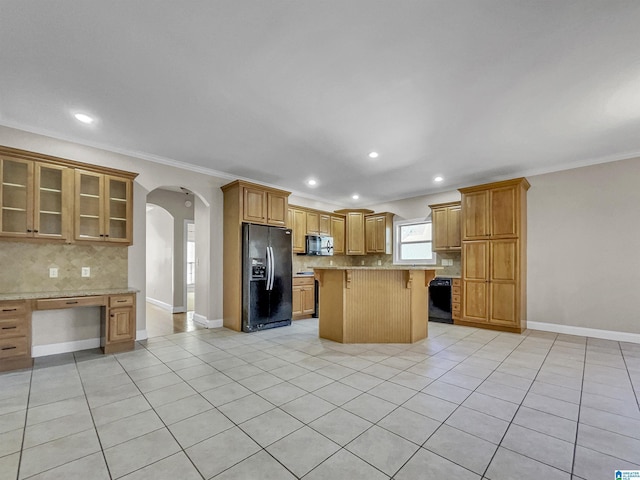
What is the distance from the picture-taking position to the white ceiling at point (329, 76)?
1917 mm

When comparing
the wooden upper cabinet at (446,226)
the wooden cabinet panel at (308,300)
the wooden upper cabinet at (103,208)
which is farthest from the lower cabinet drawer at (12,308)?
the wooden upper cabinet at (446,226)

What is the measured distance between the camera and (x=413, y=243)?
705cm

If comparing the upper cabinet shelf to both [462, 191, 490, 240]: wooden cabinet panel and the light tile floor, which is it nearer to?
the light tile floor

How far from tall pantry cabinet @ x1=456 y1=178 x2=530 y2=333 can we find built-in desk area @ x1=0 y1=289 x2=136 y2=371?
5.49 meters

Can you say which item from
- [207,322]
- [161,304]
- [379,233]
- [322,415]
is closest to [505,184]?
[379,233]

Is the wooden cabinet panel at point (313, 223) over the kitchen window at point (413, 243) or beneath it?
over

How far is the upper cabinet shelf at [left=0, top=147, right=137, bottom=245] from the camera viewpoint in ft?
11.0

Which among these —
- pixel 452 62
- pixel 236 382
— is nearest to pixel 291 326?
pixel 236 382

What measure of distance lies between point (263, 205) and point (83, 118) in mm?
2680

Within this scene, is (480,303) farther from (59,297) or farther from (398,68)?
(59,297)

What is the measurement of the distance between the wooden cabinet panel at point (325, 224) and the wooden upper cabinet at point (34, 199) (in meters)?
4.63

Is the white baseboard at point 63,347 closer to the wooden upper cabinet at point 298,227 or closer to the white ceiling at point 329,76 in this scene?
the white ceiling at point 329,76

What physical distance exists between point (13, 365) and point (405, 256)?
6.86 meters

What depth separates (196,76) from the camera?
8.35 feet
